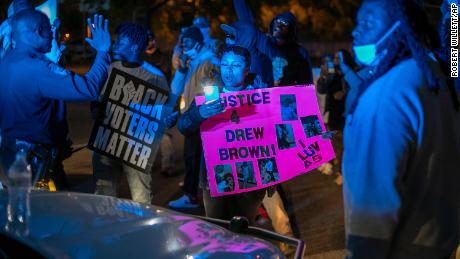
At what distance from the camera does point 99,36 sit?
4.80m

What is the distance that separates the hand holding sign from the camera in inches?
175

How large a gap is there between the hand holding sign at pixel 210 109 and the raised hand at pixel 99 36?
0.87m

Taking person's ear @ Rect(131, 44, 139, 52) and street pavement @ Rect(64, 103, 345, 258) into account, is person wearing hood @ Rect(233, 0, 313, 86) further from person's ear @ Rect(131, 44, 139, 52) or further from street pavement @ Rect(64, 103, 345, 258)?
person's ear @ Rect(131, 44, 139, 52)

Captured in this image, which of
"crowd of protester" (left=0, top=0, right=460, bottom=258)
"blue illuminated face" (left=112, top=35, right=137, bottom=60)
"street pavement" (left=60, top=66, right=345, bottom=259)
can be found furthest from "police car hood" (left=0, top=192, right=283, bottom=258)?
"street pavement" (left=60, top=66, right=345, bottom=259)

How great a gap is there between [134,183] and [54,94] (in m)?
1.18

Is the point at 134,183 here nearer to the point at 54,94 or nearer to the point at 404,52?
the point at 54,94

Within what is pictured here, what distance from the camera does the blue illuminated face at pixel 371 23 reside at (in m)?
2.72

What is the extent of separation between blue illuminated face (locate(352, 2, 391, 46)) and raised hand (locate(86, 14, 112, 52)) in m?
2.44

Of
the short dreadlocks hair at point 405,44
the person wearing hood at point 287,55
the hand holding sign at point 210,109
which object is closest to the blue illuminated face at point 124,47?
the hand holding sign at point 210,109

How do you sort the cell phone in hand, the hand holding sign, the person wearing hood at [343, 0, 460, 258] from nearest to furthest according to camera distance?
the person wearing hood at [343, 0, 460, 258] → the hand holding sign → the cell phone in hand

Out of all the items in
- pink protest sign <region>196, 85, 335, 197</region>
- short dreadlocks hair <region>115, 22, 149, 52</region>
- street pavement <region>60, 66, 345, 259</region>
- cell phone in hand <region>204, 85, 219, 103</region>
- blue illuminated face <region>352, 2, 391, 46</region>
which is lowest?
street pavement <region>60, 66, 345, 259</region>

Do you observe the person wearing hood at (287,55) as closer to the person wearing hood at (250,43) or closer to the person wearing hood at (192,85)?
the person wearing hood at (250,43)

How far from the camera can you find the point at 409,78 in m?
2.63

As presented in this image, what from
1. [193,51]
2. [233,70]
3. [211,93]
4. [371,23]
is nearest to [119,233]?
[371,23]
